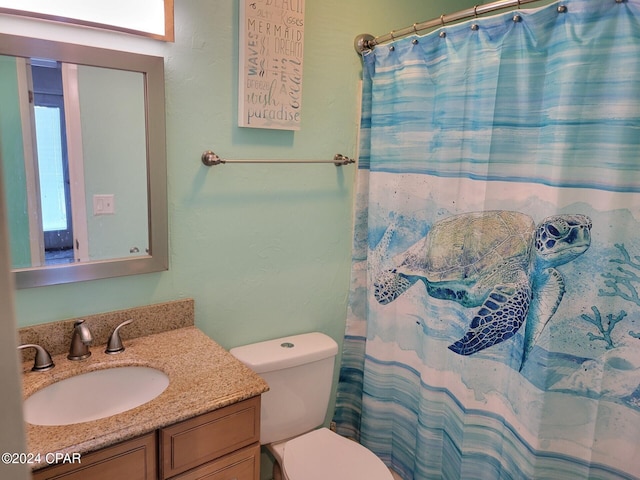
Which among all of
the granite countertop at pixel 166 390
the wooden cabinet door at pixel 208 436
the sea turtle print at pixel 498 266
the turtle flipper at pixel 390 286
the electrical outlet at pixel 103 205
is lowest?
the wooden cabinet door at pixel 208 436

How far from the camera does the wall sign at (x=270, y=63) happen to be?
1630 mm

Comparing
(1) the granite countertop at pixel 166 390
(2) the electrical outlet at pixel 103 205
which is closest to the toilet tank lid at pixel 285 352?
(1) the granite countertop at pixel 166 390

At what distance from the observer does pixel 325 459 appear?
66.0 inches

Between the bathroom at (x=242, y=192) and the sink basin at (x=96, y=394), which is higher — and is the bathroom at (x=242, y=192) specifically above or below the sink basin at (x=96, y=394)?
above

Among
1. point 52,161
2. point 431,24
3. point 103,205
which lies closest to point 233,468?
point 103,205

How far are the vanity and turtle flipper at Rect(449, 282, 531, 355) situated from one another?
774 mm

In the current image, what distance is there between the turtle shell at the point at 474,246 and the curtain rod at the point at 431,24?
25.4 inches

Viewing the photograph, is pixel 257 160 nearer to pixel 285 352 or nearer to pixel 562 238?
pixel 285 352

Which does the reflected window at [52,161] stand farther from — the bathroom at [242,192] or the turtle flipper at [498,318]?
the turtle flipper at [498,318]

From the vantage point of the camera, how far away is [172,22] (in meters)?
1.48

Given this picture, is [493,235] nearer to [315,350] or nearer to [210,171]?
[315,350]

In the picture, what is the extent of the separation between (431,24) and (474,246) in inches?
32.0

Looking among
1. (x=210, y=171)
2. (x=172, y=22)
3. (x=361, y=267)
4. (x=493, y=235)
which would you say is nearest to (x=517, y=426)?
(x=493, y=235)

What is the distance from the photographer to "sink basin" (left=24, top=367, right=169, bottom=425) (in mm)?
1280
